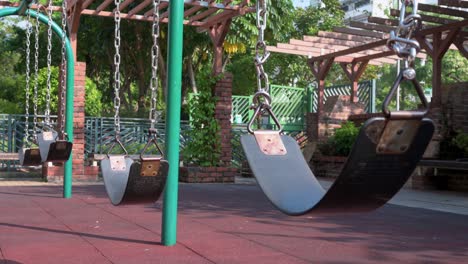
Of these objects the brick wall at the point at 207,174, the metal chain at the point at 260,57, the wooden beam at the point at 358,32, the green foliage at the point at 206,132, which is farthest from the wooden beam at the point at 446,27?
the metal chain at the point at 260,57

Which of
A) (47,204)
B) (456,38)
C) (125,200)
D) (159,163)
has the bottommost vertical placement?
(47,204)

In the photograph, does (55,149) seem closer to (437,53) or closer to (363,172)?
(363,172)

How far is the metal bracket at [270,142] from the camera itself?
235cm

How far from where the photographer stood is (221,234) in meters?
4.85

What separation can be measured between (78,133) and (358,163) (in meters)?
9.05

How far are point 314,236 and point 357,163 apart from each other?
10.3 ft

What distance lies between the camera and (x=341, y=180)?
1878mm

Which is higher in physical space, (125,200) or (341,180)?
(341,180)

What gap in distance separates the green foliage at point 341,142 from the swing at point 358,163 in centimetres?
1069

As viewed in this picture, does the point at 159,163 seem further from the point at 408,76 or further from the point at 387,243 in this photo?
the point at 387,243

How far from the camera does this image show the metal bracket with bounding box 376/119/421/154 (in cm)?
179

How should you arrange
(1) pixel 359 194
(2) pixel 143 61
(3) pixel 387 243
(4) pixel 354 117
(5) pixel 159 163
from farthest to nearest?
1. (2) pixel 143 61
2. (4) pixel 354 117
3. (3) pixel 387 243
4. (5) pixel 159 163
5. (1) pixel 359 194

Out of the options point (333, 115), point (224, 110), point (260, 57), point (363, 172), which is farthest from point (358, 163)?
point (333, 115)

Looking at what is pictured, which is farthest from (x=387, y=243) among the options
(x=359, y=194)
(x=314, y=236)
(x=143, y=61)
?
(x=143, y=61)
